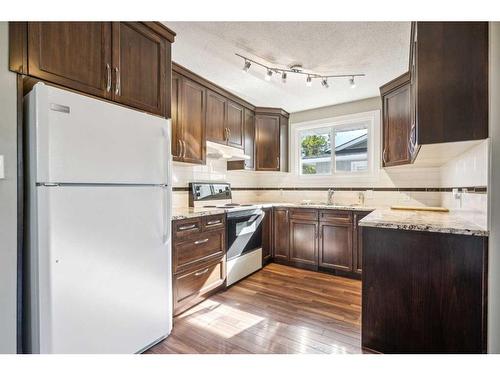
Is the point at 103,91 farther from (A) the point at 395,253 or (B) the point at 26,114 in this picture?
(A) the point at 395,253

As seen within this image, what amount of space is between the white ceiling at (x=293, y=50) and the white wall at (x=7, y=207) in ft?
3.62

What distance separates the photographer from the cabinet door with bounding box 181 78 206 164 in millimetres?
2561

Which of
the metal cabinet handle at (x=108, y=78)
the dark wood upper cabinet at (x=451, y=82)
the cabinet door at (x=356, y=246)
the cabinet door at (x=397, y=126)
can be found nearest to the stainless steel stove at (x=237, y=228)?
the cabinet door at (x=356, y=246)

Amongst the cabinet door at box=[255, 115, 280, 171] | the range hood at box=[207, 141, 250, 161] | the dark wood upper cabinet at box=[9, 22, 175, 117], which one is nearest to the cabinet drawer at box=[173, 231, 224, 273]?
the range hood at box=[207, 141, 250, 161]

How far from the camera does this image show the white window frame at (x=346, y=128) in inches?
135

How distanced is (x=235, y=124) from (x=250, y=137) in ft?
1.32

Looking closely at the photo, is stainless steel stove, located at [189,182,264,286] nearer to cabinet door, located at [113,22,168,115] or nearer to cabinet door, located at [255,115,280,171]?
cabinet door, located at [255,115,280,171]

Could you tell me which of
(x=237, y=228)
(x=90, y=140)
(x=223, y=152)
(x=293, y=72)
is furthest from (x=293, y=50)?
(x=237, y=228)

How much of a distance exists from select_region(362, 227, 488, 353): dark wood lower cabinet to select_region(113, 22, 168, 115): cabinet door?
1.82 metres

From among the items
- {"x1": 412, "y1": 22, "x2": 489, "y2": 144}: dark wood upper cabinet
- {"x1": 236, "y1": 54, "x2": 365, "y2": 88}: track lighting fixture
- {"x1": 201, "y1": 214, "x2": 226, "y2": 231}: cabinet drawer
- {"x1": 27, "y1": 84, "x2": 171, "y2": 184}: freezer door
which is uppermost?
{"x1": 236, "y1": 54, "x2": 365, "y2": 88}: track lighting fixture

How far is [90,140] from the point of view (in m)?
1.32

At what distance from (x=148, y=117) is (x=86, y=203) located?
675 millimetres
